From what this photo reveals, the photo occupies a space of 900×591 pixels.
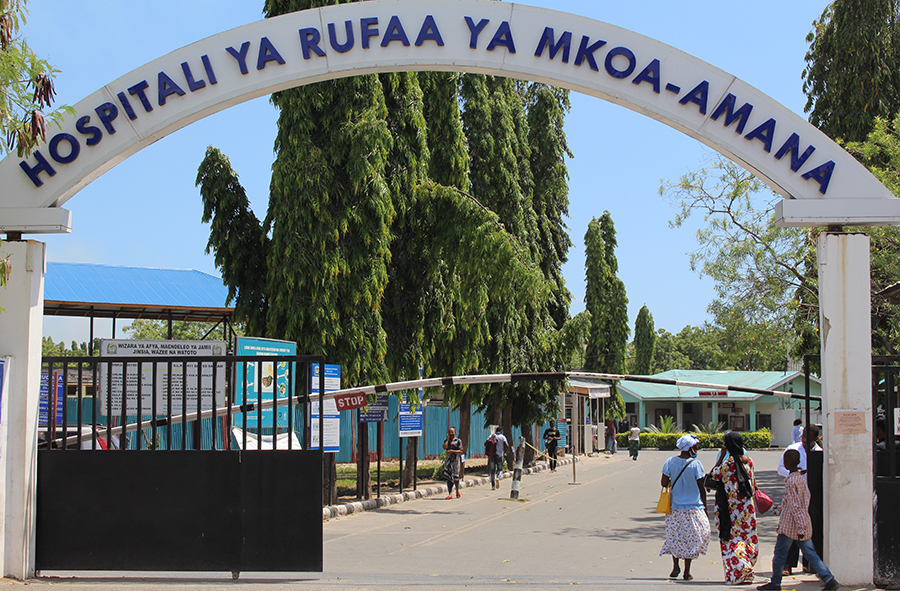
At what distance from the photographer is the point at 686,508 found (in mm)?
9953

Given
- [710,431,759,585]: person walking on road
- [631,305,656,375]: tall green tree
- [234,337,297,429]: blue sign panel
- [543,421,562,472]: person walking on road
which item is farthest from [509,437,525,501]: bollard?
[631,305,656,375]: tall green tree

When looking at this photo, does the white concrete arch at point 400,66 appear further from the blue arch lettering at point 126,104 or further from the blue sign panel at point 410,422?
the blue sign panel at point 410,422

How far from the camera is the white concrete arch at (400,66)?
9070 millimetres

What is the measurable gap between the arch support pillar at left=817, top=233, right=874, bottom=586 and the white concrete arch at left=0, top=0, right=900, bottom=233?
996mm

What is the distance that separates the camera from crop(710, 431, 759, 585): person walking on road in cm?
942

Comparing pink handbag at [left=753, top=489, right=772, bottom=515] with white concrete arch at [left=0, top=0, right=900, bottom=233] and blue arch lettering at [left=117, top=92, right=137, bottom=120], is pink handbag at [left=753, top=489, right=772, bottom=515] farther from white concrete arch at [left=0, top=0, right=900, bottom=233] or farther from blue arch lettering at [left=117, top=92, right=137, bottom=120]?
blue arch lettering at [left=117, top=92, right=137, bottom=120]

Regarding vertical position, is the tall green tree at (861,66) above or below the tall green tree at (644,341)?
above

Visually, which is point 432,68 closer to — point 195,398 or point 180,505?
point 180,505

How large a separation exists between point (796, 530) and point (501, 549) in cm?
509

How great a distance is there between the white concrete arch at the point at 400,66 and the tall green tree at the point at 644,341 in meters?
49.4

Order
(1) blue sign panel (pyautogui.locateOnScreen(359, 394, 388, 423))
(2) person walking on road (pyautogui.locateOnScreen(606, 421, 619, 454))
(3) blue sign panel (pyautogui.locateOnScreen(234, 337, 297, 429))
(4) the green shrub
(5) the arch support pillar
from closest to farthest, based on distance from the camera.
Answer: (5) the arch support pillar
(3) blue sign panel (pyautogui.locateOnScreen(234, 337, 297, 429))
(1) blue sign panel (pyautogui.locateOnScreen(359, 394, 388, 423))
(4) the green shrub
(2) person walking on road (pyautogui.locateOnScreen(606, 421, 619, 454))

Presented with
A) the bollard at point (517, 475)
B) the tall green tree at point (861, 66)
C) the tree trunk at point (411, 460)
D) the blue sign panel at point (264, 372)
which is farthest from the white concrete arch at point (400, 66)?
the tall green tree at point (861, 66)

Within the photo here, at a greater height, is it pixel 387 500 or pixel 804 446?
pixel 804 446

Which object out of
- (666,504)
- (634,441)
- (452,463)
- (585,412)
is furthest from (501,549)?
(585,412)
